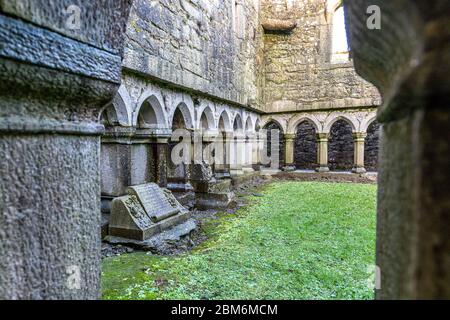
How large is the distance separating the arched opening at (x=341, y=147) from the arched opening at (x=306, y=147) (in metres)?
0.64

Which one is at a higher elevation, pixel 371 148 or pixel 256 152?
pixel 371 148

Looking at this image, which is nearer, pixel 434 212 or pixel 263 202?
pixel 434 212

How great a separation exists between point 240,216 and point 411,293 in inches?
155

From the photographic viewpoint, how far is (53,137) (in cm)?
84

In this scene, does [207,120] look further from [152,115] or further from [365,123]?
[365,123]

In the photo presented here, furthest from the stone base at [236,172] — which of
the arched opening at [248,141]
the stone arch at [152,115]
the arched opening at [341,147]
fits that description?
the arched opening at [341,147]

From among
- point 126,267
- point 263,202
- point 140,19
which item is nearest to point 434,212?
point 126,267

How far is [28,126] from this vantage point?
0.77 meters

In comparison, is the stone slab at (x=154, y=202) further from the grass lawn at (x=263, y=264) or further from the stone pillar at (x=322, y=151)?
the stone pillar at (x=322, y=151)

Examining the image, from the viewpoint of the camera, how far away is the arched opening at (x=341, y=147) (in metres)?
11.1

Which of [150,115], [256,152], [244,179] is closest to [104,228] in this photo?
[150,115]

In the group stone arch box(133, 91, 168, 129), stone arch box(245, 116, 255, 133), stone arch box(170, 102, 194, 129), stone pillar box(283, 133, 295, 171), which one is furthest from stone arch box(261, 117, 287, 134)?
stone arch box(133, 91, 168, 129)

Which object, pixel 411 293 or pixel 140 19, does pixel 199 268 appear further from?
pixel 140 19

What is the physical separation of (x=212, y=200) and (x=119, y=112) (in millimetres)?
2118
